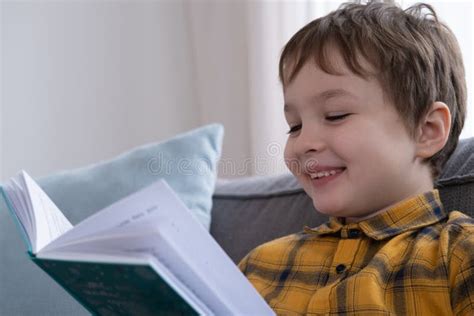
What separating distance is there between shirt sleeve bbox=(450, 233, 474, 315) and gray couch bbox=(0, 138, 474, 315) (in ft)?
0.68

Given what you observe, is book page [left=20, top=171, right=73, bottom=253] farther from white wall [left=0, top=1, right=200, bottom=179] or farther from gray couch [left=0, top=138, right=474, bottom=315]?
white wall [left=0, top=1, right=200, bottom=179]

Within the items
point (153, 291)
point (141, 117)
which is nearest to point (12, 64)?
point (141, 117)

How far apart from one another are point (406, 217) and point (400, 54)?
0.82ft

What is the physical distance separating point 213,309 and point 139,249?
→ 0.36 ft

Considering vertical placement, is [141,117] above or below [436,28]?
below

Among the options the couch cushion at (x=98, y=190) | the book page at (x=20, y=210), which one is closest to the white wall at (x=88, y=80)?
the couch cushion at (x=98, y=190)

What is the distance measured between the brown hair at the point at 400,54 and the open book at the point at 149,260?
1.48ft

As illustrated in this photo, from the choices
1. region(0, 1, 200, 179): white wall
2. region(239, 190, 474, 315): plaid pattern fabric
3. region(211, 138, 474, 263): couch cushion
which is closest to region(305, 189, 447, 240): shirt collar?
region(239, 190, 474, 315): plaid pattern fabric

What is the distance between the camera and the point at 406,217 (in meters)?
1.01

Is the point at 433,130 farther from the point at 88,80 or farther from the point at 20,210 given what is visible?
the point at 88,80

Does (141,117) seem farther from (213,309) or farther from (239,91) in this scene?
(213,309)

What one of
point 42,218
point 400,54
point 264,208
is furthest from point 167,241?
point 264,208

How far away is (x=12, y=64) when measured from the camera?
2.32m

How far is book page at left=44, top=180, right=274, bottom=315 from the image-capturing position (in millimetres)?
645
